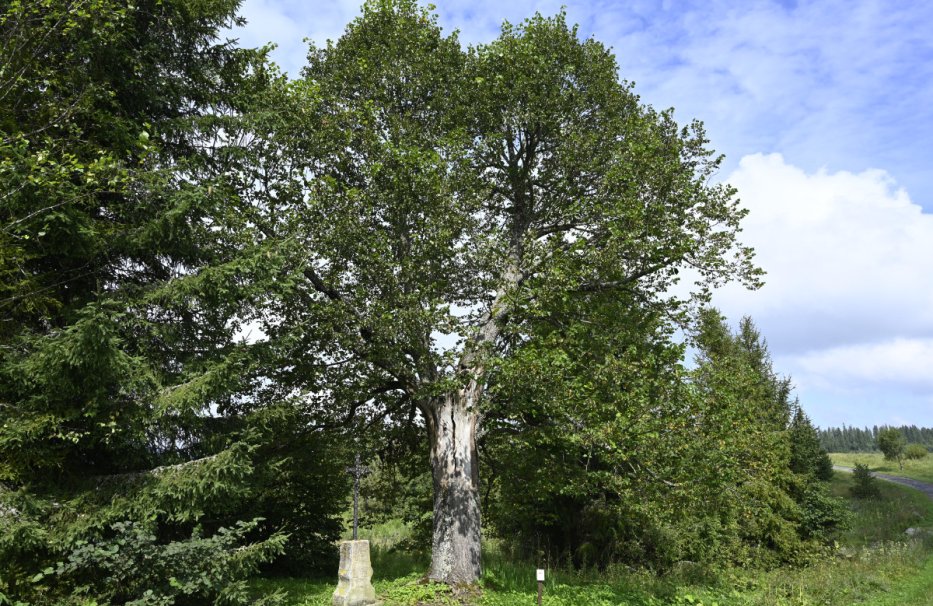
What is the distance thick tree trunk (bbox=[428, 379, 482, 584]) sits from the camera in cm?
1150

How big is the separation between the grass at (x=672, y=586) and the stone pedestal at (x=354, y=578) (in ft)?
1.66

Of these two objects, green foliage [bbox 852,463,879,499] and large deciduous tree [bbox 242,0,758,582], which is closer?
large deciduous tree [bbox 242,0,758,582]

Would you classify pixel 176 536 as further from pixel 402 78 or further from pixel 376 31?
pixel 376 31

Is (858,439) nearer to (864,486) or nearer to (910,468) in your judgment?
(910,468)

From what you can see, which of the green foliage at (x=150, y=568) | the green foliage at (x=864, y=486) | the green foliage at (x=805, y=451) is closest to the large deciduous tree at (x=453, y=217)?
the green foliage at (x=150, y=568)

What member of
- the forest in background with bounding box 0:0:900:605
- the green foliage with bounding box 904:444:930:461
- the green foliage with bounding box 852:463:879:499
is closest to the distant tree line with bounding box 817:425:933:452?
the green foliage with bounding box 904:444:930:461

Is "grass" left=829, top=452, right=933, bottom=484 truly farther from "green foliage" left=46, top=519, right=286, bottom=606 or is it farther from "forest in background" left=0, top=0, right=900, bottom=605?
"green foliage" left=46, top=519, right=286, bottom=606

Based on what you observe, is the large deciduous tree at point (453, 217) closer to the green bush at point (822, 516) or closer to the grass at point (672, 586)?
the grass at point (672, 586)

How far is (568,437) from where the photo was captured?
1063 cm

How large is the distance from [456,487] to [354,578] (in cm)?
276

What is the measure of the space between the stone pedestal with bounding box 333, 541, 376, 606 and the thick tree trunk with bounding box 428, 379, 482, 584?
5.24ft

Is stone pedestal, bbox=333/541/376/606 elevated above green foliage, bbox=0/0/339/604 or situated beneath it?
situated beneath

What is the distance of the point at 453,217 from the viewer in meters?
11.8

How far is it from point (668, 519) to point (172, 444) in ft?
31.5
